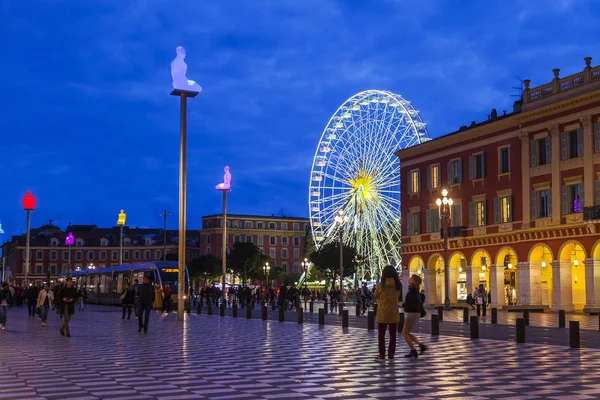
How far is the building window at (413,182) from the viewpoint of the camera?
73131mm

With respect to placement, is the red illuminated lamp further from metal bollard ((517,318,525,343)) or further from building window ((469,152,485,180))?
metal bollard ((517,318,525,343))

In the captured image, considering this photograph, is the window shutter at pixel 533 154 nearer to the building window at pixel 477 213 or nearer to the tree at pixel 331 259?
the building window at pixel 477 213

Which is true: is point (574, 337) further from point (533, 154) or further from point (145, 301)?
point (533, 154)

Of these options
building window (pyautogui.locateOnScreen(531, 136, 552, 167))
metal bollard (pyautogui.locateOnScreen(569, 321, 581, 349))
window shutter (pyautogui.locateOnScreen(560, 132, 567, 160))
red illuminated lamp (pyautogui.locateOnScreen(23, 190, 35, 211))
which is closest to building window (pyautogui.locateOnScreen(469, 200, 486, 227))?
building window (pyautogui.locateOnScreen(531, 136, 552, 167))

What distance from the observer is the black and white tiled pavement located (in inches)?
543

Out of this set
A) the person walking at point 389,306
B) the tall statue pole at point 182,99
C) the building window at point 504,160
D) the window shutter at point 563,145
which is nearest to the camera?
the person walking at point 389,306

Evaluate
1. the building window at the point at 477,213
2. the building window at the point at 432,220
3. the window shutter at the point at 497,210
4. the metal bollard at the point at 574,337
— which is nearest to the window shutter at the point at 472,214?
the building window at the point at 477,213

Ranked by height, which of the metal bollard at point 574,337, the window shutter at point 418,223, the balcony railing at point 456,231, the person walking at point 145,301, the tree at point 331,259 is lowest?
the metal bollard at point 574,337

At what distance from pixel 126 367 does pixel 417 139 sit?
2162 inches

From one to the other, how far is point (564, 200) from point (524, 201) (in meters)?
3.96

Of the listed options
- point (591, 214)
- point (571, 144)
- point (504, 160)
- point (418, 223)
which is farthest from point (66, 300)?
point (418, 223)

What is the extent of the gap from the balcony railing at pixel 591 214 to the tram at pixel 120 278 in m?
25.8

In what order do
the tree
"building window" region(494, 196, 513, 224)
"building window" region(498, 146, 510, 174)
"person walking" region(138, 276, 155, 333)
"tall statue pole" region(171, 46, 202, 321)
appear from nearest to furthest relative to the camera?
"person walking" region(138, 276, 155, 333)
"tall statue pole" region(171, 46, 202, 321)
"building window" region(494, 196, 513, 224)
"building window" region(498, 146, 510, 174)
the tree

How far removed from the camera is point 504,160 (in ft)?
206
